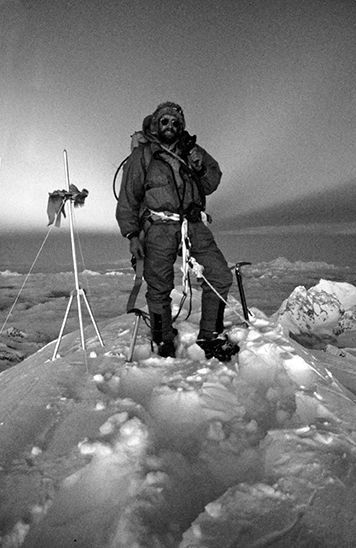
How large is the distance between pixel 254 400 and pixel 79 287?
230 centimetres

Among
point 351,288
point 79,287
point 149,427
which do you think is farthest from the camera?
point 351,288

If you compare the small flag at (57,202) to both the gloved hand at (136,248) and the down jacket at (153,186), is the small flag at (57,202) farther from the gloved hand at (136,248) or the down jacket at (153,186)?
the gloved hand at (136,248)

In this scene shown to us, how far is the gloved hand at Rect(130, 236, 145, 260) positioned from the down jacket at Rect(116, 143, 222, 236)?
0.37 ft

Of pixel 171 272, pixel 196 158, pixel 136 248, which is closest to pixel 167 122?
pixel 196 158

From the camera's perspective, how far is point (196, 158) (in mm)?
3303

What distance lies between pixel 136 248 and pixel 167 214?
0.52 meters

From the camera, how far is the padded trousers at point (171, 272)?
3209 mm

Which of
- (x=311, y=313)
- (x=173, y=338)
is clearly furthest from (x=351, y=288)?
(x=173, y=338)

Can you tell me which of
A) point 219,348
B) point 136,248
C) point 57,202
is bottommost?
point 219,348

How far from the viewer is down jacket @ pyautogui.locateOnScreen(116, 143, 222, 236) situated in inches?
126

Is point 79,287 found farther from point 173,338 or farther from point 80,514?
point 80,514

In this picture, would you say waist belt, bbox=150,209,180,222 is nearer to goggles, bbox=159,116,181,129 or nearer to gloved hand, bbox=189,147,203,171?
gloved hand, bbox=189,147,203,171

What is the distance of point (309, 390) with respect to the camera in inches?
84.7

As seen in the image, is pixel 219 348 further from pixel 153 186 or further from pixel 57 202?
pixel 57 202
